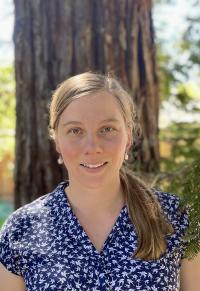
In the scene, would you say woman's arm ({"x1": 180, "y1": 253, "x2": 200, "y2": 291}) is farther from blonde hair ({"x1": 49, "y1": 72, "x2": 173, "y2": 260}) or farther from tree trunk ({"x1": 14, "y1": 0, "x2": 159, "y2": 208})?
tree trunk ({"x1": 14, "y1": 0, "x2": 159, "y2": 208})

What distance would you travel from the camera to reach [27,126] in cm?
308

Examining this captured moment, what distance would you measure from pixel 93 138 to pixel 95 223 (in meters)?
0.30

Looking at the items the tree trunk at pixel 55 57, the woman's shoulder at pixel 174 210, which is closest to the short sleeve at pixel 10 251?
the woman's shoulder at pixel 174 210

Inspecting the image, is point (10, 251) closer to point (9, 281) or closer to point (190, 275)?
point (9, 281)

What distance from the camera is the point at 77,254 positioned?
6.15 feet

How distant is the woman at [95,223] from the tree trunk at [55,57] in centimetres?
99

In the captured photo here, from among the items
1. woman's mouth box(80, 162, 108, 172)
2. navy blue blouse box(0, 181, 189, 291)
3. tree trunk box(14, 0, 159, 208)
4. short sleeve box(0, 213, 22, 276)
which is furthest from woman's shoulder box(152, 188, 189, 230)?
tree trunk box(14, 0, 159, 208)

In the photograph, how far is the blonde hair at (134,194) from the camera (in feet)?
6.15

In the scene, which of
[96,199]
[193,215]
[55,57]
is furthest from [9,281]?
[55,57]

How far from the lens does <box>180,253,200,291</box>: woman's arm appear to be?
193 cm

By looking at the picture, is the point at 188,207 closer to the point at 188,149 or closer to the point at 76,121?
the point at 76,121

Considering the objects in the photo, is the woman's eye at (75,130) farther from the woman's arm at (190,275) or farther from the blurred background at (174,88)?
the blurred background at (174,88)

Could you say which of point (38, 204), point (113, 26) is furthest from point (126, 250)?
point (113, 26)

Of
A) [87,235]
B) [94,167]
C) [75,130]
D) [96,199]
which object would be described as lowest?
[87,235]
